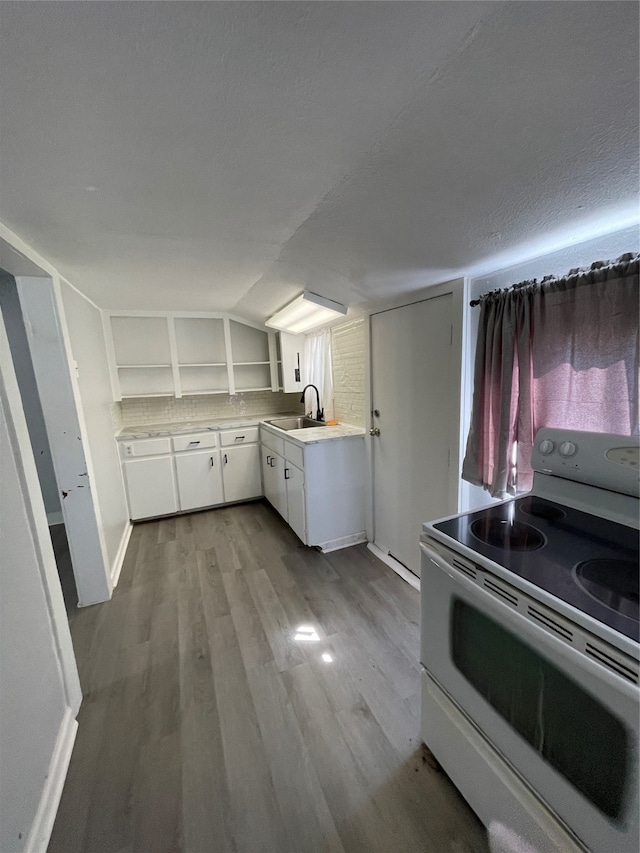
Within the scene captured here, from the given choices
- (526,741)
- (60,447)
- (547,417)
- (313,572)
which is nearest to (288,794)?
(526,741)

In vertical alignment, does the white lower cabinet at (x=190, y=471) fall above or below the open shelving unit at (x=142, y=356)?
below

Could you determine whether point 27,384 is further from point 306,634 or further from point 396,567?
point 396,567

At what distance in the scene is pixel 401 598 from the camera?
2.07 m

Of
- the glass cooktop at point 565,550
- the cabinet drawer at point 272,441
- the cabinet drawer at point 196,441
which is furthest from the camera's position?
the cabinet drawer at point 196,441

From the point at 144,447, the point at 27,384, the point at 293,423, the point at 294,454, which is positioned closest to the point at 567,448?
the point at 294,454

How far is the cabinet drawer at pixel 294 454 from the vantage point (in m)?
2.52

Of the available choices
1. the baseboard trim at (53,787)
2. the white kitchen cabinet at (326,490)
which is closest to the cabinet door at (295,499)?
the white kitchen cabinet at (326,490)

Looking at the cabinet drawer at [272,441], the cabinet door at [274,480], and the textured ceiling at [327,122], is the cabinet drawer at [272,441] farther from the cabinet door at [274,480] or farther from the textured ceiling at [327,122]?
the textured ceiling at [327,122]

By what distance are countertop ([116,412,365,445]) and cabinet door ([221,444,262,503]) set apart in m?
0.28

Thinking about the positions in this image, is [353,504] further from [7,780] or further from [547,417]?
[7,780]

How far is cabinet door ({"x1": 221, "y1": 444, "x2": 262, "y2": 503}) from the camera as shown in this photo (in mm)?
3467

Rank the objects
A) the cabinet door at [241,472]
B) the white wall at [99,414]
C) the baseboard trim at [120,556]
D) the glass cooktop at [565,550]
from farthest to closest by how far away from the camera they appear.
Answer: the cabinet door at [241,472] → the baseboard trim at [120,556] → the white wall at [99,414] → the glass cooktop at [565,550]

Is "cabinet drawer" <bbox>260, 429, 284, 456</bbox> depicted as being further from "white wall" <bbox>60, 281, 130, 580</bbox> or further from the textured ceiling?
the textured ceiling

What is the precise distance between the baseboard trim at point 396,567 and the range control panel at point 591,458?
130 cm
